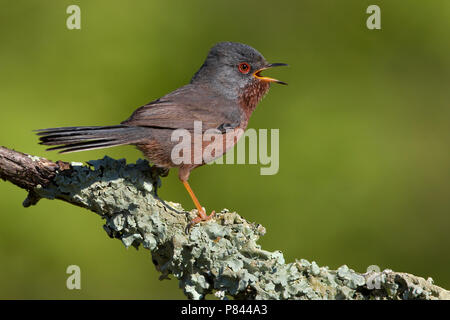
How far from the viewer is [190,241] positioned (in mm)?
3594

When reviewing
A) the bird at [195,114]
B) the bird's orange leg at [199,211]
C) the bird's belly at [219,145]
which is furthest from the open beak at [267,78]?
the bird's orange leg at [199,211]

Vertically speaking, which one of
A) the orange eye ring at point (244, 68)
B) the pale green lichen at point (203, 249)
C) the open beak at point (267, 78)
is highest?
the orange eye ring at point (244, 68)

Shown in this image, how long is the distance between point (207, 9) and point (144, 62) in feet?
2.37

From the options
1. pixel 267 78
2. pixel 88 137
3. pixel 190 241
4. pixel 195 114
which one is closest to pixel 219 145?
pixel 195 114

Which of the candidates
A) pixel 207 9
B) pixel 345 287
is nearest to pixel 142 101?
pixel 207 9

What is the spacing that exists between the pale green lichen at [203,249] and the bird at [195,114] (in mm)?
206

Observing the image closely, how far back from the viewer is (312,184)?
477 centimetres

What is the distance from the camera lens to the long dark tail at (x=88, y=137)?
3.88 m

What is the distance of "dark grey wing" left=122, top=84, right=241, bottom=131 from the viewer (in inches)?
177

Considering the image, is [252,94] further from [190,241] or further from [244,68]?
[190,241]

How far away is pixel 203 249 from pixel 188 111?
1520 millimetres

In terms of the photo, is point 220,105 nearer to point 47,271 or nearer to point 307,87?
point 307,87

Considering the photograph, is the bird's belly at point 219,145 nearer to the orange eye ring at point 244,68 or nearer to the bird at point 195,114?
the bird at point 195,114

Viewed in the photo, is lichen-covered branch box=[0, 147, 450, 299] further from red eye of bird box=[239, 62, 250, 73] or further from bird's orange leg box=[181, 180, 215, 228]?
red eye of bird box=[239, 62, 250, 73]
